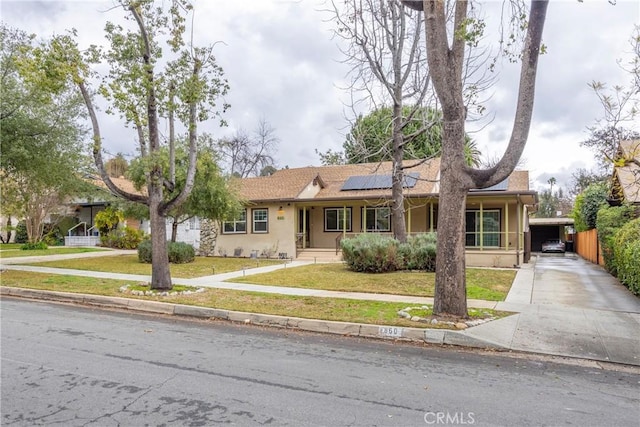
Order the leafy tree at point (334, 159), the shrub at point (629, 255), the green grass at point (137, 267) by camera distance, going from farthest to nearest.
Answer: the leafy tree at point (334, 159) → the green grass at point (137, 267) → the shrub at point (629, 255)

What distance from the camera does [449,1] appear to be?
486 inches

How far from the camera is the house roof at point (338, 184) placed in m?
19.2

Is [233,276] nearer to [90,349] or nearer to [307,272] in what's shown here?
[307,272]

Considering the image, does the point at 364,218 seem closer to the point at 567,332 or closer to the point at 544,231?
the point at 567,332

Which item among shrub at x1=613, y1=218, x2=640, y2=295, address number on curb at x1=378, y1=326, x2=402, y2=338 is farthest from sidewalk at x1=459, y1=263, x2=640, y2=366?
shrub at x1=613, y1=218, x2=640, y2=295

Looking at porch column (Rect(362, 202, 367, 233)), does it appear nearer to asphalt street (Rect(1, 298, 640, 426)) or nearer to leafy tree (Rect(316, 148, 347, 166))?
leafy tree (Rect(316, 148, 347, 166))

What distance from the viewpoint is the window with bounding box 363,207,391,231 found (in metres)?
20.9

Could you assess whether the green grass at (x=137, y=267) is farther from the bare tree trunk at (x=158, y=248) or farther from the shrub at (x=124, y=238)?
the shrub at (x=124, y=238)

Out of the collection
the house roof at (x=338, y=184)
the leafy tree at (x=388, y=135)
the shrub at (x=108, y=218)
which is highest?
the leafy tree at (x=388, y=135)

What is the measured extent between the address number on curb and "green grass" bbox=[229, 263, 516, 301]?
3524mm

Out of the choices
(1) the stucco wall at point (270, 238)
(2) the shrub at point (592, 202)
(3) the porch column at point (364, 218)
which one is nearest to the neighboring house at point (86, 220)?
(1) the stucco wall at point (270, 238)

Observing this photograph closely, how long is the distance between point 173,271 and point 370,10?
1149cm

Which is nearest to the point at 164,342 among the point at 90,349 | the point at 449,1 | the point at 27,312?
the point at 90,349

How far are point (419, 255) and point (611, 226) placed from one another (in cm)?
730
